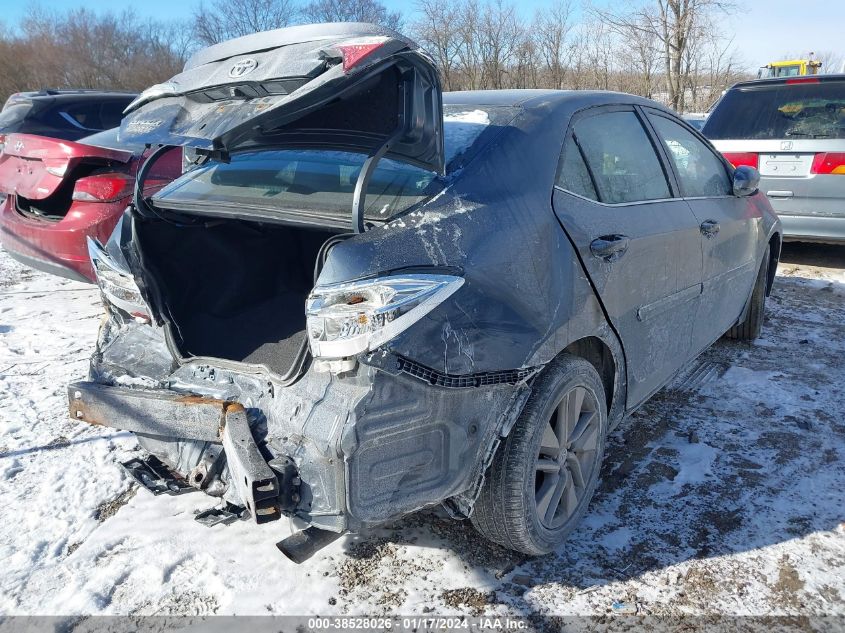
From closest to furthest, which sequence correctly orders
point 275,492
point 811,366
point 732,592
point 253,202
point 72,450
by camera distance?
1. point 275,492
2. point 732,592
3. point 253,202
4. point 72,450
5. point 811,366

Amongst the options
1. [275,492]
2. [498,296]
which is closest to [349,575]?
[275,492]

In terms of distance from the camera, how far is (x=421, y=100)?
87.1 inches

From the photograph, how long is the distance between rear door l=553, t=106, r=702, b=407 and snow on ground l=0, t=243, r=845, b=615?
0.48 metres

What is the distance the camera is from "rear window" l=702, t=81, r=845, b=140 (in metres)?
6.43

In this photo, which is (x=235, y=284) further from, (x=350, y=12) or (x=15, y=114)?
(x=350, y=12)

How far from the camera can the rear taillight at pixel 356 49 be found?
198 cm

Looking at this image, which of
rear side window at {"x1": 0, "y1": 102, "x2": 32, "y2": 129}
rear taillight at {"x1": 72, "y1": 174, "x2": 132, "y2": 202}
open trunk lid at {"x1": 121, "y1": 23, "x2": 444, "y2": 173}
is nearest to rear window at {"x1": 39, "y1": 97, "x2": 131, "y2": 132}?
rear side window at {"x1": 0, "y1": 102, "x2": 32, "y2": 129}

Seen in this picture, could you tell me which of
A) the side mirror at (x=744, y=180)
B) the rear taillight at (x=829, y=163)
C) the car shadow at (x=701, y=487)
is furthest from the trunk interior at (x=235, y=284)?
the rear taillight at (x=829, y=163)

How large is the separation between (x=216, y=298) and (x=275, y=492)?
1.49 meters

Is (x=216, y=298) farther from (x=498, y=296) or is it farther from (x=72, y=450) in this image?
(x=498, y=296)

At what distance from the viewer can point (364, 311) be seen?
189 centimetres

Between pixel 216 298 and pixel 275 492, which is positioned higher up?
pixel 216 298

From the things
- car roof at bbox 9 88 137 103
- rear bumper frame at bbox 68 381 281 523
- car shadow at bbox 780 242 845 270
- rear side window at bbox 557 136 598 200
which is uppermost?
car roof at bbox 9 88 137 103

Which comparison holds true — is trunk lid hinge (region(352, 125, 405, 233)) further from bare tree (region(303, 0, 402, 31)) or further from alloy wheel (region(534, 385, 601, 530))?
bare tree (region(303, 0, 402, 31))
